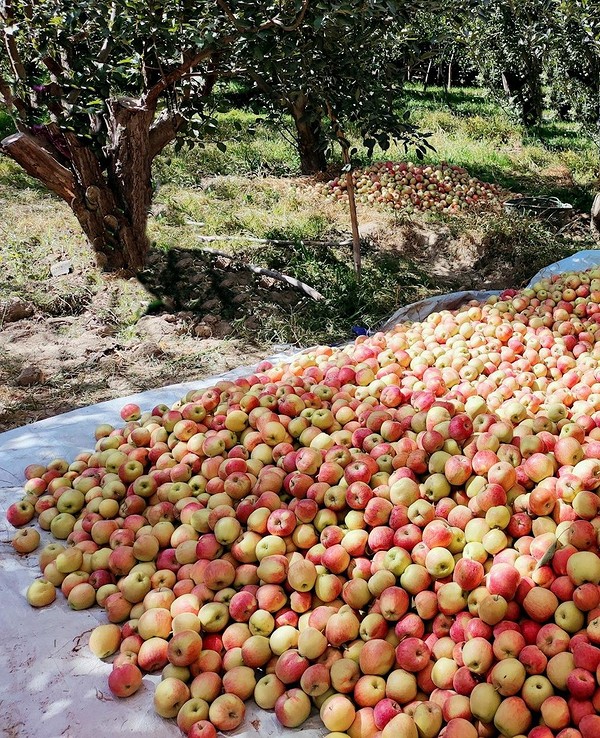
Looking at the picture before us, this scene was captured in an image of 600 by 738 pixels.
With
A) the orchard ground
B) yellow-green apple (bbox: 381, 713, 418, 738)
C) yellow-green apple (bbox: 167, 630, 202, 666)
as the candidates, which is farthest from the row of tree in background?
yellow-green apple (bbox: 381, 713, 418, 738)

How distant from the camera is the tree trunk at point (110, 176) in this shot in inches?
216

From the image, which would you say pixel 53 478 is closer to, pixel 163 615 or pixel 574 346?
pixel 163 615

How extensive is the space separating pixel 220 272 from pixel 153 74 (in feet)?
6.45

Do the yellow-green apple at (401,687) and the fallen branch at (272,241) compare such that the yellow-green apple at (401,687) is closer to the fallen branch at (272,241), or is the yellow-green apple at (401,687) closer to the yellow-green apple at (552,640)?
the yellow-green apple at (552,640)

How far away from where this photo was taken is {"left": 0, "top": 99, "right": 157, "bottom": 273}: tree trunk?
5488mm

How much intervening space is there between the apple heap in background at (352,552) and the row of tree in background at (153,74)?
279 cm

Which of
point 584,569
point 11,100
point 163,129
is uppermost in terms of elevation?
point 11,100

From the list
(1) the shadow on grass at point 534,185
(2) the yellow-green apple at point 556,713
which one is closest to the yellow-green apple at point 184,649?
(2) the yellow-green apple at point 556,713

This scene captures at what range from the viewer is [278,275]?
19.8ft

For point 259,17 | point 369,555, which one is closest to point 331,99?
point 259,17

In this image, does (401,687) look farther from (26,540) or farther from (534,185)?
(534,185)

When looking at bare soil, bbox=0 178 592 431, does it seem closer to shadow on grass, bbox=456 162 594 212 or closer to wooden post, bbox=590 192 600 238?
wooden post, bbox=590 192 600 238

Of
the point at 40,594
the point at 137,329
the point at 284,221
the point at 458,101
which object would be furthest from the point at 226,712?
the point at 458,101

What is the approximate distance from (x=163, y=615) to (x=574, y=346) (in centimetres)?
279
